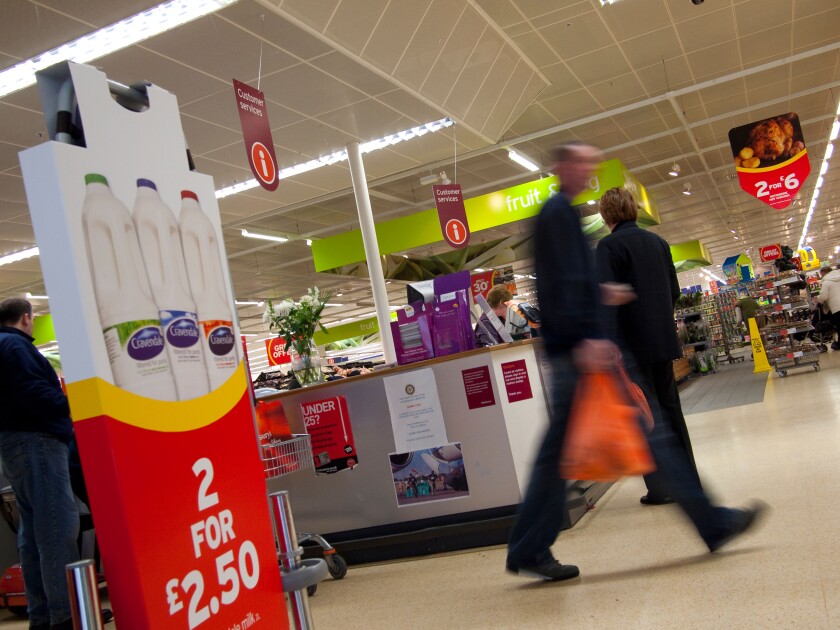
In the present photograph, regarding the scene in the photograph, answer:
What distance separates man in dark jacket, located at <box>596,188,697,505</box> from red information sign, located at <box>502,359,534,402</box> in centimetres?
65

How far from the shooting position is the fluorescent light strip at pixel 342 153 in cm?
962

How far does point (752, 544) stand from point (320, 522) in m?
2.48

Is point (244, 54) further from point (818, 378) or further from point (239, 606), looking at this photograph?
point (818, 378)

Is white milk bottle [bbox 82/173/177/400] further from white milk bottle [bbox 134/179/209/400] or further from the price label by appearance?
the price label

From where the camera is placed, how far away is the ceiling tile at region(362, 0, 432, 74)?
22.4 feet

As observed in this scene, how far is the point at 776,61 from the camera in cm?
1052

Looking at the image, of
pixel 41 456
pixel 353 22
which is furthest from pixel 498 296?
pixel 41 456

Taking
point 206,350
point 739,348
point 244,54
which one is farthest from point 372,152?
point 739,348

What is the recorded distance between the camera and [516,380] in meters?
4.18

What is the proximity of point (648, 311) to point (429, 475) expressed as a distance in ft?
4.90

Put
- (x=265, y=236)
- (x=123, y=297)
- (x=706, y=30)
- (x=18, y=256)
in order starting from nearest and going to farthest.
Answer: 1. (x=123, y=297)
2. (x=706, y=30)
3. (x=18, y=256)
4. (x=265, y=236)

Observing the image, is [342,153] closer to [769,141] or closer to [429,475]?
[769,141]

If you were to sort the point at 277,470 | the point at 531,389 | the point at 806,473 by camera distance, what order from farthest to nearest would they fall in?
the point at 531,389
the point at 806,473
the point at 277,470

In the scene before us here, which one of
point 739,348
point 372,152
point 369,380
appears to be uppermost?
point 372,152
